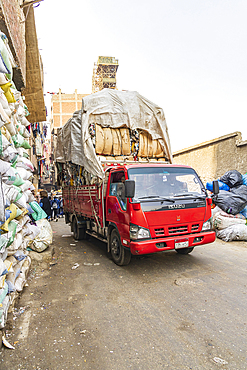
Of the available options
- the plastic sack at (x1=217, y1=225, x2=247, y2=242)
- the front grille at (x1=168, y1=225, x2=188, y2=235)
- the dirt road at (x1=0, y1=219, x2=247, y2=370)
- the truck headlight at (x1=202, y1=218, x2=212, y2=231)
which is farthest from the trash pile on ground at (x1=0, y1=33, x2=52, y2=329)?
the plastic sack at (x1=217, y1=225, x2=247, y2=242)

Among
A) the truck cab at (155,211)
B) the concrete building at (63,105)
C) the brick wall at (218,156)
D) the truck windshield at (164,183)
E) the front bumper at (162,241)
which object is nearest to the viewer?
the front bumper at (162,241)

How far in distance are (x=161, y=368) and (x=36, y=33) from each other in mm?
8975

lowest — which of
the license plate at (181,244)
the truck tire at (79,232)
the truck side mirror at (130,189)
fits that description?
the truck tire at (79,232)

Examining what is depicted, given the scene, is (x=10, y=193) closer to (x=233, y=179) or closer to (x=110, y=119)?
(x=110, y=119)

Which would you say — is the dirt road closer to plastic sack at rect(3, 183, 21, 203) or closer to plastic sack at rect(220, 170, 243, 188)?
plastic sack at rect(3, 183, 21, 203)

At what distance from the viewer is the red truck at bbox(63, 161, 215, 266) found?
438cm

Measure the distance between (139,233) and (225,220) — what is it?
4286 mm

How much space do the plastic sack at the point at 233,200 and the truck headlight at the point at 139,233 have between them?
4.26 m

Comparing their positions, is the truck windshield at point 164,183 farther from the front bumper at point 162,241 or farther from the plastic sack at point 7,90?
the plastic sack at point 7,90

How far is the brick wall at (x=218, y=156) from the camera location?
10523 mm

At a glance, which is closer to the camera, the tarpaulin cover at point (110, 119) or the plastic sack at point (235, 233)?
the tarpaulin cover at point (110, 119)

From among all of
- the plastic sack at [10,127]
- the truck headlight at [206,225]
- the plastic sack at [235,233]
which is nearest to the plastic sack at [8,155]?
the plastic sack at [10,127]

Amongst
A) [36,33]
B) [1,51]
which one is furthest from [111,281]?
[36,33]

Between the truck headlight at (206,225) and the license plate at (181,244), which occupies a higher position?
the truck headlight at (206,225)
